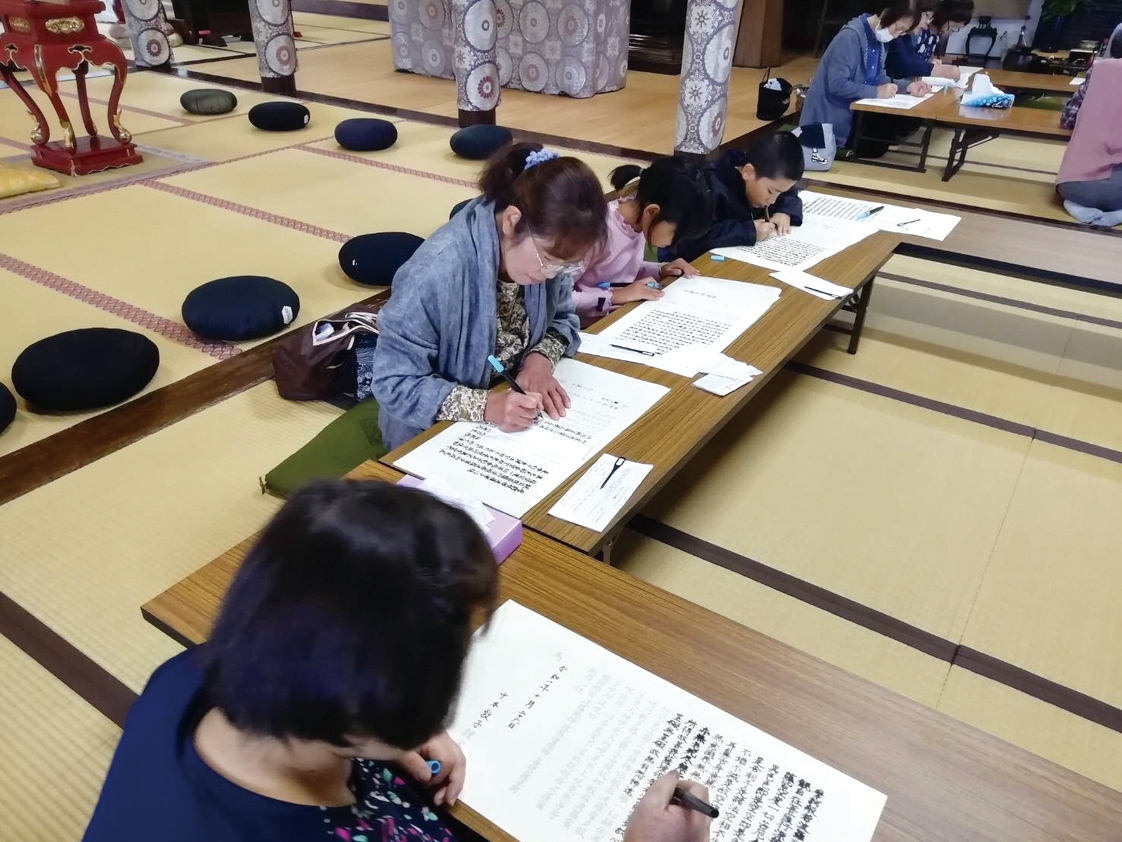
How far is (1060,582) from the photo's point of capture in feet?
6.16

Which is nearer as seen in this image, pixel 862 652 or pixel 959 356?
pixel 862 652

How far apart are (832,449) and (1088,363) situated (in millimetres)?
1307

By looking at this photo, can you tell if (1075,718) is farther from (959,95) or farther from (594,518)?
(959,95)

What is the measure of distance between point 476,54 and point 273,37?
177 centimetres

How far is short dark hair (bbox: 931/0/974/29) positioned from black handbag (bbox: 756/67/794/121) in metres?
1.02

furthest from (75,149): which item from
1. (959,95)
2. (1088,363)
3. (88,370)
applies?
(959,95)

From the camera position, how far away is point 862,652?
1.69 metres

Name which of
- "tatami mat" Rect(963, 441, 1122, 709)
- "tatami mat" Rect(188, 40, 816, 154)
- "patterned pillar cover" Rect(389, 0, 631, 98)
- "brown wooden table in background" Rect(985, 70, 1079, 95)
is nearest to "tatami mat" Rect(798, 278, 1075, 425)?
"tatami mat" Rect(963, 441, 1122, 709)

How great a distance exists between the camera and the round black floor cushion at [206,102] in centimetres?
535

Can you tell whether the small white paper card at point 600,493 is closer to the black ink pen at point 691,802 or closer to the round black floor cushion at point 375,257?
the black ink pen at point 691,802

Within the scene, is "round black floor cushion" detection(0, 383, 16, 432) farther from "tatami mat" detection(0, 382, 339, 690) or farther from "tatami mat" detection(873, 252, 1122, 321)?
"tatami mat" detection(873, 252, 1122, 321)

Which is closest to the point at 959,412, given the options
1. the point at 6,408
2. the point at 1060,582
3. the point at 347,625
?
the point at 1060,582

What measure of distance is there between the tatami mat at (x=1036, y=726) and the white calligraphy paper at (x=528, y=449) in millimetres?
852

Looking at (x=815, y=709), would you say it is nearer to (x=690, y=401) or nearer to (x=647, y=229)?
(x=690, y=401)
